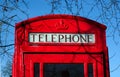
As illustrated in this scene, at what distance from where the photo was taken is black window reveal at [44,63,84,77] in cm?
615

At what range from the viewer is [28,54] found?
6.23m

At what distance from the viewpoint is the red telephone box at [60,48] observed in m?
6.18

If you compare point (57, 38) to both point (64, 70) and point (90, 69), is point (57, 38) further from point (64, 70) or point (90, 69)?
point (90, 69)

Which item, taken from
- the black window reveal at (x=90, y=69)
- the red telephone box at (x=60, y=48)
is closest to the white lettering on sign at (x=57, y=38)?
the red telephone box at (x=60, y=48)

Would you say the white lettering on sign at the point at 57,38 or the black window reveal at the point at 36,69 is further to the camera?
the white lettering on sign at the point at 57,38

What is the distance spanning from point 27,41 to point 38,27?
0.85 ft

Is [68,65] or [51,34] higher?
[51,34]

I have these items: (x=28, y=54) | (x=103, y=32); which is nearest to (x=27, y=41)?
(x=28, y=54)

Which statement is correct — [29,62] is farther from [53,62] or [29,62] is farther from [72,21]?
[72,21]

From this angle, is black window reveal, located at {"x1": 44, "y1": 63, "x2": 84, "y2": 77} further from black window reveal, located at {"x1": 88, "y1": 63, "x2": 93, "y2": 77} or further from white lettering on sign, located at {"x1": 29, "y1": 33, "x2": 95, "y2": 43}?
white lettering on sign, located at {"x1": 29, "y1": 33, "x2": 95, "y2": 43}

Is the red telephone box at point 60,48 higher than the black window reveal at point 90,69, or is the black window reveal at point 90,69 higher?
the red telephone box at point 60,48

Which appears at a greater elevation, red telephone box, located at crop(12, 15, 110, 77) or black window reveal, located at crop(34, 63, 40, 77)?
red telephone box, located at crop(12, 15, 110, 77)

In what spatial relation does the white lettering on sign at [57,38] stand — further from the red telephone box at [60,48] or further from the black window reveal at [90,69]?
the black window reveal at [90,69]

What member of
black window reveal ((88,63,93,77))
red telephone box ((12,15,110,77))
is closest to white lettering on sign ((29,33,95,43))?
red telephone box ((12,15,110,77))
